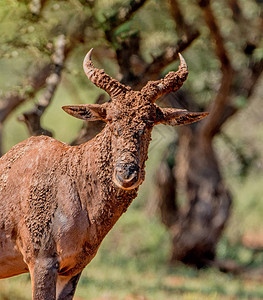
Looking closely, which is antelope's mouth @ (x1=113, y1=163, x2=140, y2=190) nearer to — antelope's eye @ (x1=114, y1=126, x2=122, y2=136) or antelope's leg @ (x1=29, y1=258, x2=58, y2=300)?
antelope's eye @ (x1=114, y1=126, x2=122, y2=136)

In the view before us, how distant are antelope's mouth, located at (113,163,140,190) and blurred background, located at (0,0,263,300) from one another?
107 inches

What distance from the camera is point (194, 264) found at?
13.2 meters

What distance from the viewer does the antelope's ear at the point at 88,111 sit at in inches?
212

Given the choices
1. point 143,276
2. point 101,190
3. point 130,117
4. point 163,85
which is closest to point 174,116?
point 163,85

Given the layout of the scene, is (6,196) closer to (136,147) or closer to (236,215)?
(136,147)

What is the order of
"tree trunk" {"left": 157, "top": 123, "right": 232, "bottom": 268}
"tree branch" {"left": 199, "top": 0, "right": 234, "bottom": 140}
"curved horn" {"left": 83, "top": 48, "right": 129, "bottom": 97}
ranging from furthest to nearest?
1. "tree trunk" {"left": 157, "top": 123, "right": 232, "bottom": 268}
2. "tree branch" {"left": 199, "top": 0, "right": 234, "bottom": 140}
3. "curved horn" {"left": 83, "top": 48, "right": 129, "bottom": 97}

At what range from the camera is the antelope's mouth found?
15.9 feet

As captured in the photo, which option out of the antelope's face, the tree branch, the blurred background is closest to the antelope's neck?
the antelope's face

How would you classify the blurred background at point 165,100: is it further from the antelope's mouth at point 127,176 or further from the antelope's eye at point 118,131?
the antelope's mouth at point 127,176

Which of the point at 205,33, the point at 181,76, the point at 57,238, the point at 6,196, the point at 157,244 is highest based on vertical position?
the point at 205,33

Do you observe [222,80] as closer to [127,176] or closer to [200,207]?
[200,207]

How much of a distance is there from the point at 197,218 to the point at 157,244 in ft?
4.11

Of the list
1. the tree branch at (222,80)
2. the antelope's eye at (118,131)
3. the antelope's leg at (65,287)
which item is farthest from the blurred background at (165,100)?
the antelope's leg at (65,287)

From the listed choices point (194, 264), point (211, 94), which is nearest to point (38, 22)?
point (211, 94)
